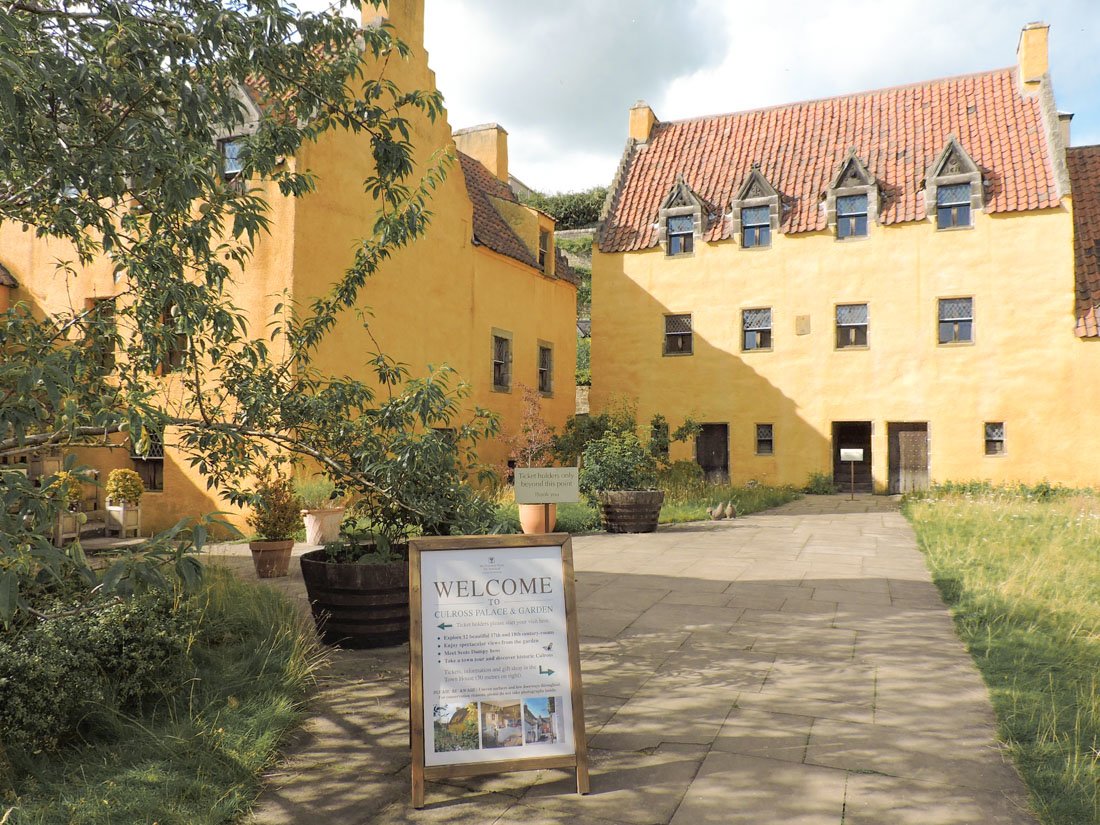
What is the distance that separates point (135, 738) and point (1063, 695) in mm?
5183

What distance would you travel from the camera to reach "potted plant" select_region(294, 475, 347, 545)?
1161 centimetres

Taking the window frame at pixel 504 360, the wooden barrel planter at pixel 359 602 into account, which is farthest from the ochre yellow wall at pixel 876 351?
the wooden barrel planter at pixel 359 602

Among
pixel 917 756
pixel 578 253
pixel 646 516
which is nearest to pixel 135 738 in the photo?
pixel 917 756

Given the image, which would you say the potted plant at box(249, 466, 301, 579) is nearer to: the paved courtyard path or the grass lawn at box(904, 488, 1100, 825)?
the paved courtyard path

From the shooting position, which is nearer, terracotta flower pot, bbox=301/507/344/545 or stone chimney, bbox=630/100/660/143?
terracotta flower pot, bbox=301/507/344/545

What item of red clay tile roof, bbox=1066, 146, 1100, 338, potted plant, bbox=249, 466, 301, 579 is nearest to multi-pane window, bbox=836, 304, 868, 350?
red clay tile roof, bbox=1066, 146, 1100, 338

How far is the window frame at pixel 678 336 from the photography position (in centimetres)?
2297

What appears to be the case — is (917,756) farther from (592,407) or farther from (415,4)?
(592,407)

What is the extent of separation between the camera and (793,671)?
5305mm

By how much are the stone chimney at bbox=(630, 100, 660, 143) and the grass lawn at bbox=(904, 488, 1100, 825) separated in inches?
654

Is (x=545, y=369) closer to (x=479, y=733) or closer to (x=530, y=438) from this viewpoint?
(x=530, y=438)

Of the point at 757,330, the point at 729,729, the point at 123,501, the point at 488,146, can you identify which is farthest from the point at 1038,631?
the point at 488,146

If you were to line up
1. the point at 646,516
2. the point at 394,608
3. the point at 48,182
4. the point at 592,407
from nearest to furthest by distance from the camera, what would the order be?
the point at 48,182, the point at 394,608, the point at 646,516, the point at 592,407

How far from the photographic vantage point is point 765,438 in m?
22.2
